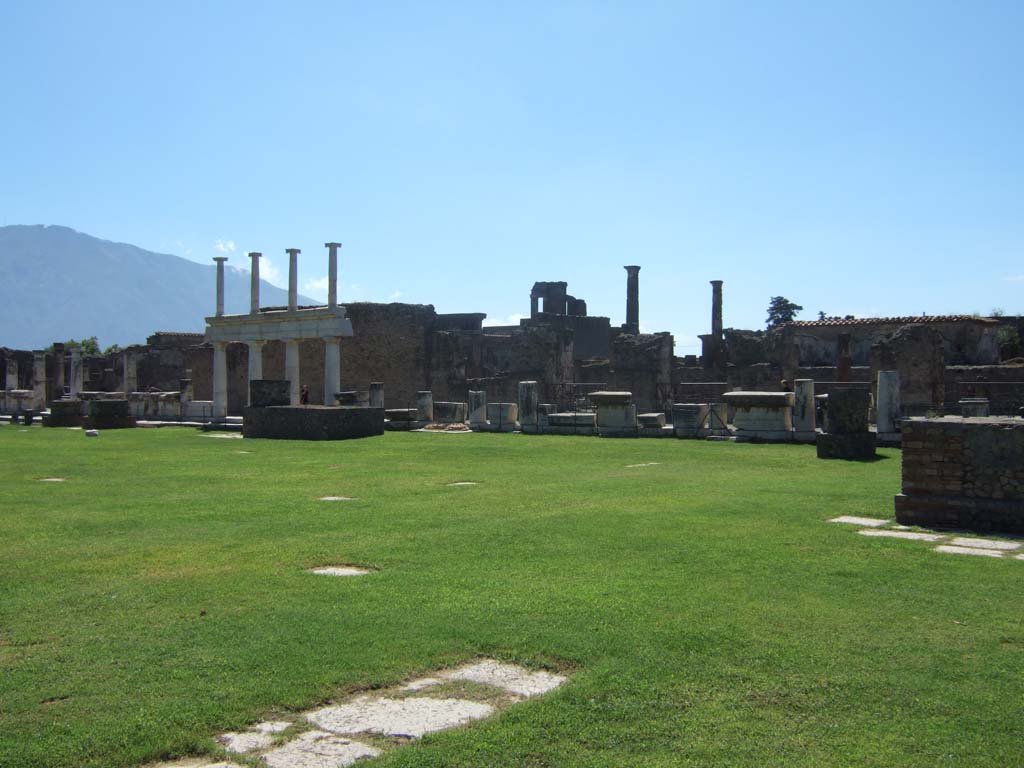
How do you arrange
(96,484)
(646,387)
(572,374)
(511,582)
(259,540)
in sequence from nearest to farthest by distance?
Result: (511,582)
(259,540)
(96,484)
(646,387)
(572,374)

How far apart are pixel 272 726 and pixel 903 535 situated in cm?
624

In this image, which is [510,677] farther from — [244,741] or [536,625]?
[244,741]

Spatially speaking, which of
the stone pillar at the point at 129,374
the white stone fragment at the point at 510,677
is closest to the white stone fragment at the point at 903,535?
the white stone fragment at the point at 510,677

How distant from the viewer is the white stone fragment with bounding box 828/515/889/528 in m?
8.84

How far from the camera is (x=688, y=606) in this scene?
568cm

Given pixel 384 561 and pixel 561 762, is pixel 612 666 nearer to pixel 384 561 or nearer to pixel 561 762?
pixel 561 762

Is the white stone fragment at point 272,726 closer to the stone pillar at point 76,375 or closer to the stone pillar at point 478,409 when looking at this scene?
the stone pillar at point 478,409

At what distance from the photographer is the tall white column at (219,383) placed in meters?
30.7

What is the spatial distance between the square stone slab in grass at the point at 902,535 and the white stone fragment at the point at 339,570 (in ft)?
14.5

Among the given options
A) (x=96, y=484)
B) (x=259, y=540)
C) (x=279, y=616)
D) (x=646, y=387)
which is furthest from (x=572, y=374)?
(x=279, y=616)

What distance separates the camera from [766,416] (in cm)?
1892

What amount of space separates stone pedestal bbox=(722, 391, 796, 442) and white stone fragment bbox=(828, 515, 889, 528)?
9686mm

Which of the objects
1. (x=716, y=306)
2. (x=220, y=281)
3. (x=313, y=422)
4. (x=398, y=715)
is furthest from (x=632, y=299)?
(x=398, y=715)

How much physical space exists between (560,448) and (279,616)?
13.0 m
